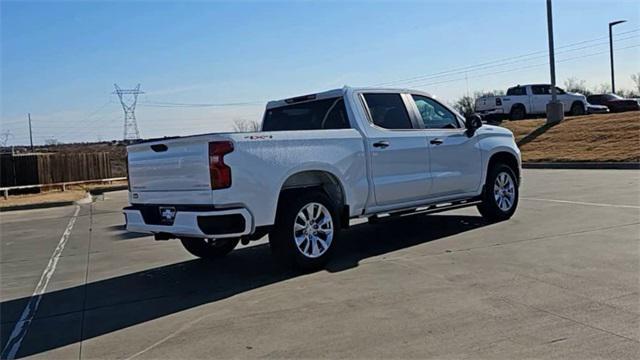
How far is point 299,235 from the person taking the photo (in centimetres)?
653

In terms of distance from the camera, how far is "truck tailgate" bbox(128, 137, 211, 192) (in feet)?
19.7

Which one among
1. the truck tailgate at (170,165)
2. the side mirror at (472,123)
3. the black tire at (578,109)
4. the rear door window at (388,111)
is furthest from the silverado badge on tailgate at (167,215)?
the black tire at (578,109)

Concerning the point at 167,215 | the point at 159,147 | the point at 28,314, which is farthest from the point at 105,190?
the point at 28,314

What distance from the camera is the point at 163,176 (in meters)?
6.51

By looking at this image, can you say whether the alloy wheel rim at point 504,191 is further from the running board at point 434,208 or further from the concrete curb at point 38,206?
the concrete curb at point 38,206

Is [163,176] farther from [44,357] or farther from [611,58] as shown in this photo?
[611,58]

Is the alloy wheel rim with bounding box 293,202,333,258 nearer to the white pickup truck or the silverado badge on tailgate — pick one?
the white pickup truck

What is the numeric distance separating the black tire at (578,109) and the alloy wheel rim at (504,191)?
25.2 meters

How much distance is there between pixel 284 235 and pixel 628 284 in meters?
3.29

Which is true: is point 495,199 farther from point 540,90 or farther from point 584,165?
point 540,90

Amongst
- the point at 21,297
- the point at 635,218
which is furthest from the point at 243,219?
the point at 635,218

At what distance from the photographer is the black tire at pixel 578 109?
3200 centimetres

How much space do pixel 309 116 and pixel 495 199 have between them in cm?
325

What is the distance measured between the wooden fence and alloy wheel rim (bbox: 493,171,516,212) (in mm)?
25776
